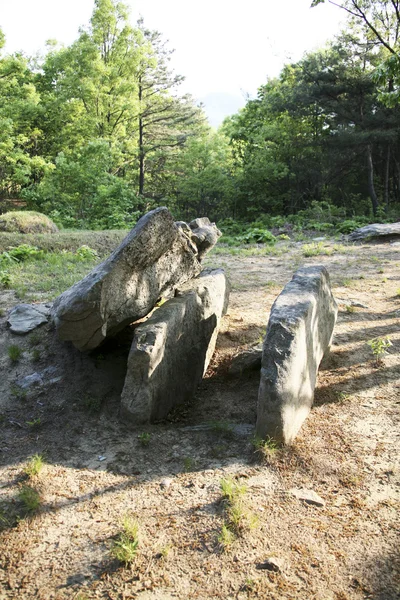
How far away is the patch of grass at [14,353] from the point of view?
16.4 ft

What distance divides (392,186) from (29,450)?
75.8 ft

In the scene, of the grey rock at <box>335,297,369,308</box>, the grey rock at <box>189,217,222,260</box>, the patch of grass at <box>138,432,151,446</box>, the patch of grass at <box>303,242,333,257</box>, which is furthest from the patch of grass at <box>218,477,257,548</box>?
the patch of grass at <box>303,242,333,257</box>

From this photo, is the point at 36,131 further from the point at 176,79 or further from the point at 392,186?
the point at 392,186

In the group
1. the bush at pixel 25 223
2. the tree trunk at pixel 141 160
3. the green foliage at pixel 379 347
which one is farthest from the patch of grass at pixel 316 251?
the tree trunk at pixel 141 160

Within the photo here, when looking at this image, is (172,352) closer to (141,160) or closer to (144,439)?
(144,439)

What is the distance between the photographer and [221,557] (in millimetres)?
2723

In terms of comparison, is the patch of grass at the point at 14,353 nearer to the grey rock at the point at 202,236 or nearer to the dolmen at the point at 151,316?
the dolmen at the point at 151,316

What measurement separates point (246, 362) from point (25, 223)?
9.04m

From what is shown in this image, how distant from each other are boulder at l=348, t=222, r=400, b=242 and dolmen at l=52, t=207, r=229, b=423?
8.93 metres

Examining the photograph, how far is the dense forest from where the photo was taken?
62.6 feet

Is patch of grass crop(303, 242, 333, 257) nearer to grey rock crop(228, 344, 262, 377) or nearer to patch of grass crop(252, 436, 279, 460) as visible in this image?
grey rock crop(228, 344, 262, 377)

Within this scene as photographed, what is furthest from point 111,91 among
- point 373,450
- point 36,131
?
point 373,450

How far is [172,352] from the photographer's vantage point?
14.7 feet

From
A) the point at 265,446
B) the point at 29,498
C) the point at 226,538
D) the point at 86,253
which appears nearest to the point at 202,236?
the point at 265,446
